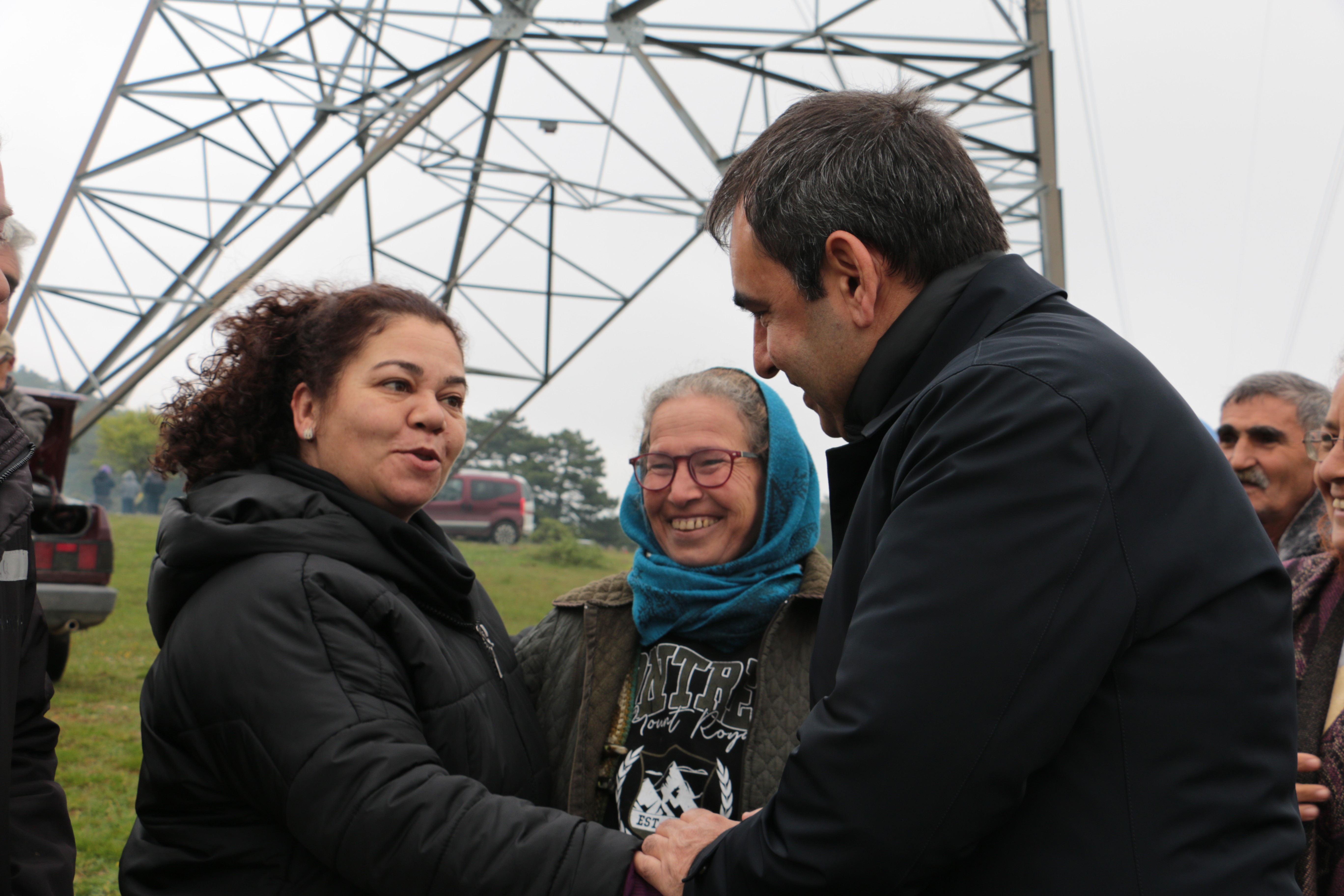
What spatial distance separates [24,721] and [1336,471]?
2.67m

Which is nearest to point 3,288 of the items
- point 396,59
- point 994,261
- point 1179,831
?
point 994,261

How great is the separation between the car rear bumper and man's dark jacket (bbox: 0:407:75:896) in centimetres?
468

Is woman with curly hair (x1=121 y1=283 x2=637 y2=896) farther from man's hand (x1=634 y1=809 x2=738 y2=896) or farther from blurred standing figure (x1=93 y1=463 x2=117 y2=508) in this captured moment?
blurred standing figure (x1=93 y1=463 x2=117 y2=508)

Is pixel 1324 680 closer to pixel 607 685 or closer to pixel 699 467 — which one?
pixel 699 467

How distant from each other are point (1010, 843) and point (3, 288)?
1861 mm

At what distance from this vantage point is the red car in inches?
245

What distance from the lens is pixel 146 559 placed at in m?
13.7

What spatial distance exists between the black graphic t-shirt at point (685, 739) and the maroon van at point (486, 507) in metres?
22.4

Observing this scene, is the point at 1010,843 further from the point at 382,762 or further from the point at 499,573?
the point at 499,573

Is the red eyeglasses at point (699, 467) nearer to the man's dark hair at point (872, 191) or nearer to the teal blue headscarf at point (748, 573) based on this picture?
the teal blue headscarf at point (748, 573)

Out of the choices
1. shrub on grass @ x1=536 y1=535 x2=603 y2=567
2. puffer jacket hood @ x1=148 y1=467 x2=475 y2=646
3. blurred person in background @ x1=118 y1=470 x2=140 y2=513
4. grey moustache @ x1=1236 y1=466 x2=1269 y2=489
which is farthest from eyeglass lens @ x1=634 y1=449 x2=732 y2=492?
blurred person in background @ x1=118 y1=470 x2=140 y2=513

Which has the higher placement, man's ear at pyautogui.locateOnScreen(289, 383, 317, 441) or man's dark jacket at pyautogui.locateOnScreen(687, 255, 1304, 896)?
man's ear at pyautogui.locateOnScreen(289, 383, 317, 441)

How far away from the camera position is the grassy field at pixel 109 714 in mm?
4359

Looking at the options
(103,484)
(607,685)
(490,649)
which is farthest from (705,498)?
(103,484)
